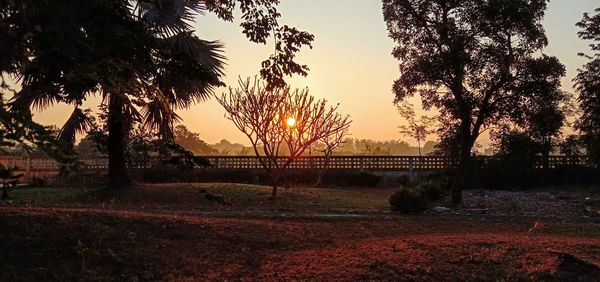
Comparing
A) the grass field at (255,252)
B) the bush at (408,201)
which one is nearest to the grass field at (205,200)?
the bush at (408,201)

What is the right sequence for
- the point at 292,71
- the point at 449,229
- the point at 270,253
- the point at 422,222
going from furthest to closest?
the point at 422,222, the point at 449,229, the point at 270,253, the point at 292,71

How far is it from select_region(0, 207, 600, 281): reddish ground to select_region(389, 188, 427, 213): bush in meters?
4.54

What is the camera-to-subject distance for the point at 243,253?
25.3 feet

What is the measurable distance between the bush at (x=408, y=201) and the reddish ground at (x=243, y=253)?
4535 millimetres

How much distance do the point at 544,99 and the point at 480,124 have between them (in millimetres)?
2156

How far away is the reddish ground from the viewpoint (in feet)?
21.5

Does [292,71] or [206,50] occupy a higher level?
[206,50]

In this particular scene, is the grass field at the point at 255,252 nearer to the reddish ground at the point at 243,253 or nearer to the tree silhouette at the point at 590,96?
the reddish ground at the point at 243,253

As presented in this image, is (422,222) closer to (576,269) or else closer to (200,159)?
(576,269)

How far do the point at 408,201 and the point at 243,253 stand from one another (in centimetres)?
729

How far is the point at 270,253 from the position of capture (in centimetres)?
788

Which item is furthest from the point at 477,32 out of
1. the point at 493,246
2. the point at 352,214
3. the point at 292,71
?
the point at 292,71

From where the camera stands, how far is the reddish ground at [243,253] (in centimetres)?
655

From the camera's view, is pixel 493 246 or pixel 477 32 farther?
pixel 477 32
